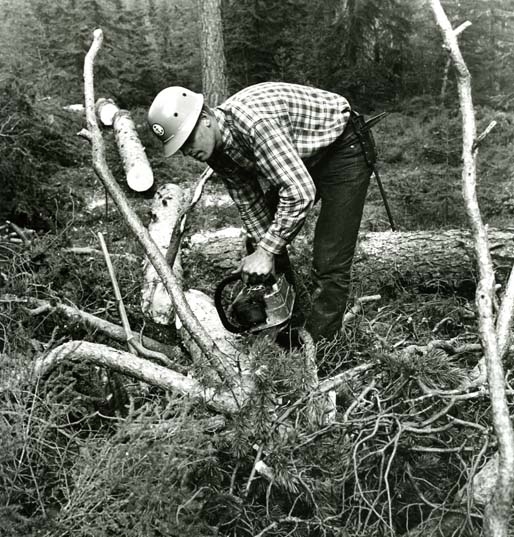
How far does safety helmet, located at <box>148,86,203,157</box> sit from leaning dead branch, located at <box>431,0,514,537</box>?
51.0 inches

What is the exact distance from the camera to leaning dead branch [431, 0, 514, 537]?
2.15m

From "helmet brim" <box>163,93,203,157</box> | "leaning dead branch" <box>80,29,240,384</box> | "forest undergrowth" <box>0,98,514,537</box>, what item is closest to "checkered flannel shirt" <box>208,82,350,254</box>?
"helmet brim" <box>163,93,203,157</box>

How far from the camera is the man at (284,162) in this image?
10.3ft

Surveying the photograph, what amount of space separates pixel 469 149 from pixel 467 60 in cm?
653

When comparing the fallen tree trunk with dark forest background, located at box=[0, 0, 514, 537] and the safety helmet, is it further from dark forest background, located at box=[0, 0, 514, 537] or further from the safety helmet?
the safety helmet

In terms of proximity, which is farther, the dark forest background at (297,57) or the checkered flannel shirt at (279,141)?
the dark forest background at (297,57)

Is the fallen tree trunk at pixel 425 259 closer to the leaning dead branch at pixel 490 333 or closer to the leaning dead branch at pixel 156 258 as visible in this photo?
the leaning dead branch at pixel 156 258

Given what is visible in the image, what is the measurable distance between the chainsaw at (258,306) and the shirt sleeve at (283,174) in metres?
0.31

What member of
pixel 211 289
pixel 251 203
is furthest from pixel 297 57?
pixel 251 203

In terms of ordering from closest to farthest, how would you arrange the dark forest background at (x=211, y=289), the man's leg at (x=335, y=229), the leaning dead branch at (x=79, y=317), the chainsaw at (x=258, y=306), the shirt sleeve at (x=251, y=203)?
the dark forest background at (x=211, y=289), the chainsaw at (x=258, y=306), the man's leg at (x=335, y=229), the shirt sleeve at (x=251, y=203), the leaning dead branch at (x=79, y=317)

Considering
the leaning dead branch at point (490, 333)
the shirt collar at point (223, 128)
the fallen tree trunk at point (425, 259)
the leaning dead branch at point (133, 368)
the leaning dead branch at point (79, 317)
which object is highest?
the shirt collar at point (223, 128)

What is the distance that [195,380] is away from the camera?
317 cm

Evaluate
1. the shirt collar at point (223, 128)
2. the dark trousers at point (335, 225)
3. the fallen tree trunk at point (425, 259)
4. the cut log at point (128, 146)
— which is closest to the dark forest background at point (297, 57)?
the cut log at point (128, 146)

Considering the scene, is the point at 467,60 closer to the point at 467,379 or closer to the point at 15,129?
the point at 15,129
